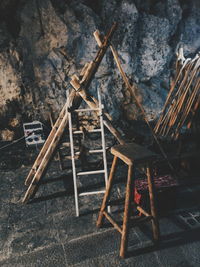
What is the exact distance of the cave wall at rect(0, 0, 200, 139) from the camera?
342 inches

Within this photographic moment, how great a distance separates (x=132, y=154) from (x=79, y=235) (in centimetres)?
178

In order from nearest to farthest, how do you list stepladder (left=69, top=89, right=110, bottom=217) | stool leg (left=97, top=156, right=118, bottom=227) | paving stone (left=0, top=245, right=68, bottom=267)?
paving stone (left=0, top=245, right=68, bottom=267) < stool leg (left=97, top=156, right=118, bottom=227) < stepladder (left=69, top=89, right=110, bottom=217)

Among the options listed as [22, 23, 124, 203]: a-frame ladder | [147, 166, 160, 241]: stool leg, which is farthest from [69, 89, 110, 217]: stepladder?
[147, 166, 160, 241]: stool leg

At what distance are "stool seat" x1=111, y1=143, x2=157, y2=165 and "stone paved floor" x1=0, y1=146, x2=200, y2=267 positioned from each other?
1.50 metres

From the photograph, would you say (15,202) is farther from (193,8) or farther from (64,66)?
(193,8)

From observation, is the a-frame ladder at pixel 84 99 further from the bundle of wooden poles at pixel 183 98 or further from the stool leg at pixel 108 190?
the bundle of wooden poles at pixel 183 98

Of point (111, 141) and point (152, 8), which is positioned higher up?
point (152, 8)

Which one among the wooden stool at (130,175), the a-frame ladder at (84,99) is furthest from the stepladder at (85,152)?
the wooden stool at (130,175)

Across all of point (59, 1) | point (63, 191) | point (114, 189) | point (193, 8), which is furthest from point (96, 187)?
point (193, 8)

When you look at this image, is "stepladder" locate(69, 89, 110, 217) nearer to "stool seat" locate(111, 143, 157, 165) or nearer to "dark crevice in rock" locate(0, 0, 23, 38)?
"stool seat" locate(111, 143, 157, 165)

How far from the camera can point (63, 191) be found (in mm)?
5250

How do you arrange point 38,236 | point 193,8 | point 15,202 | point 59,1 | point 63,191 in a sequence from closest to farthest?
point 38,236
point 15,202
point 63,191
point 59,1
point 193,8

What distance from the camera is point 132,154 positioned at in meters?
3.33

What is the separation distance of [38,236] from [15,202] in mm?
1271
